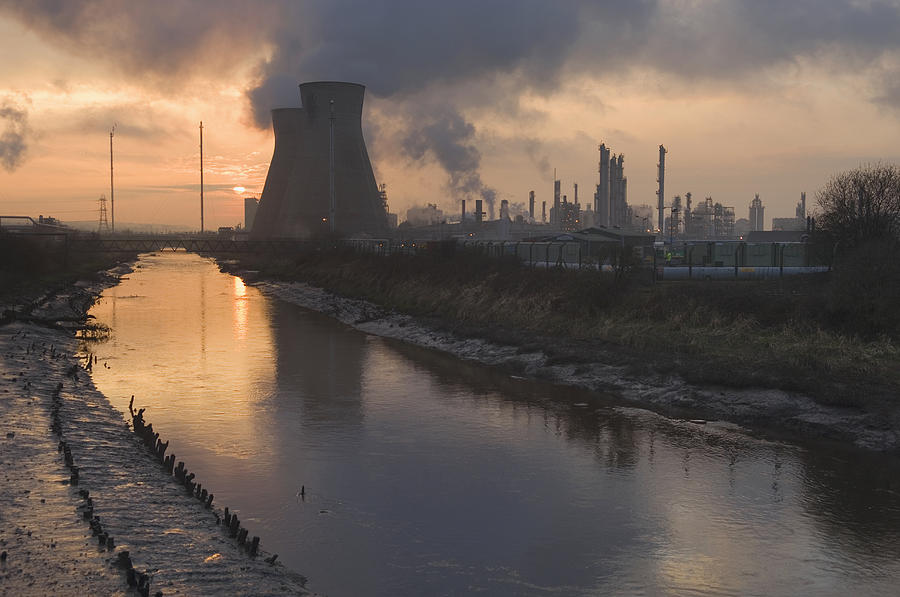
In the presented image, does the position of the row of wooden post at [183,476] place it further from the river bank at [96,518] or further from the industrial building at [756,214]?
the industrial building at [756,214]

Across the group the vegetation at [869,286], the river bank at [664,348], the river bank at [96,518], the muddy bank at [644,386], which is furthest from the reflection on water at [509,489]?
the vegetation at [869,286]

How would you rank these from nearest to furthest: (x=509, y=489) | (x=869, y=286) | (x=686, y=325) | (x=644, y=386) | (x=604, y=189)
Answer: (x=509, y=489), (x=644, y=386), (x=869, y=286), (x=686, y=325), (x=604, y=189)

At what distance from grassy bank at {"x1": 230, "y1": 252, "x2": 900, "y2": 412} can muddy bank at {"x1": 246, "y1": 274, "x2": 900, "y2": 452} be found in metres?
0.15

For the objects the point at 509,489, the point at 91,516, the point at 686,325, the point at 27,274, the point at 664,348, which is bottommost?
the point at 509,489

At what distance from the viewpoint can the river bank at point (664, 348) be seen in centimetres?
1257

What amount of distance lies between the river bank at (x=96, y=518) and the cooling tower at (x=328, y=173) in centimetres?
5552

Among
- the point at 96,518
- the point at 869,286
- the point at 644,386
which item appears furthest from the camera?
the point at 869,286

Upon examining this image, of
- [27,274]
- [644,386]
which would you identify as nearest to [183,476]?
[644,386]

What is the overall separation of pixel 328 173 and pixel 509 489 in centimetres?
6621

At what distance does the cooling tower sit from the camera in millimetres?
68750

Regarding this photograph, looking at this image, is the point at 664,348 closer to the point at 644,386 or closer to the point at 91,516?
the point at 644,386

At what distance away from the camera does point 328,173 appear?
2862 inches

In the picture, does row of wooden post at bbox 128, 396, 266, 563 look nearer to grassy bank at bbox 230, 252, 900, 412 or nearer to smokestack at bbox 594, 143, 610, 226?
grassy bank at bbox 230, 252, 900, 412

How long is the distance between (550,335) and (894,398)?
30.5 feet
